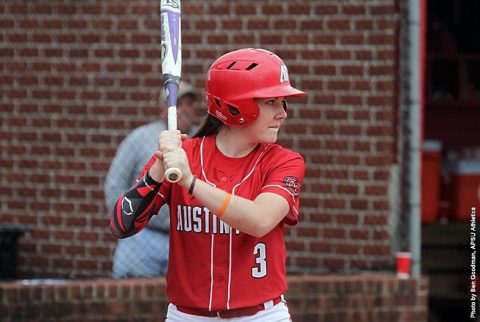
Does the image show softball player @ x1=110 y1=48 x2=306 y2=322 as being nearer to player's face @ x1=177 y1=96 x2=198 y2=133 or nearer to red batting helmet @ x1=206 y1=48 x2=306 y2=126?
red batting helmet @ x1=206 y1=48 x2=306 y2=126

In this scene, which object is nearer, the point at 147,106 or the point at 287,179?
the point at 287,179

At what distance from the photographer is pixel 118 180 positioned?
21.1ft

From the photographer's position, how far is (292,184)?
149 inches

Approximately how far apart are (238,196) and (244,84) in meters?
0.42

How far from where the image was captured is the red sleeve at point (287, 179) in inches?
147

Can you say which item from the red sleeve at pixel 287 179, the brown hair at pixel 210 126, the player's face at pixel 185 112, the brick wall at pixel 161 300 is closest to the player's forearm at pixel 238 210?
the red sleeve at pixel 287 179

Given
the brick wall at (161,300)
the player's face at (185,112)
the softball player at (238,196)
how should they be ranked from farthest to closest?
1. the brick wall at (161,300)
2. the player's face at (185,112)
3. the softball player at (238,196)

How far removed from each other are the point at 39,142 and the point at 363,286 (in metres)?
2.59

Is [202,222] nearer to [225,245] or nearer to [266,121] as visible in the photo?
[225,245]

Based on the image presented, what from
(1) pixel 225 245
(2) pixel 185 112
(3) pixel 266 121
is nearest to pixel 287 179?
(3) pixel 266 121

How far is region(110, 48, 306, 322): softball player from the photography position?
373cm

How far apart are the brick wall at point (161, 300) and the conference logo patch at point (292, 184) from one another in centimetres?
296

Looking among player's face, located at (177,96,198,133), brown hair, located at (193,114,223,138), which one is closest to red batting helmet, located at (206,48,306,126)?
brown hair, located at (193,114,223,138)

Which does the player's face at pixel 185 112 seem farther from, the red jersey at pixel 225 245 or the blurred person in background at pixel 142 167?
the red jersey at pixel 225 245
